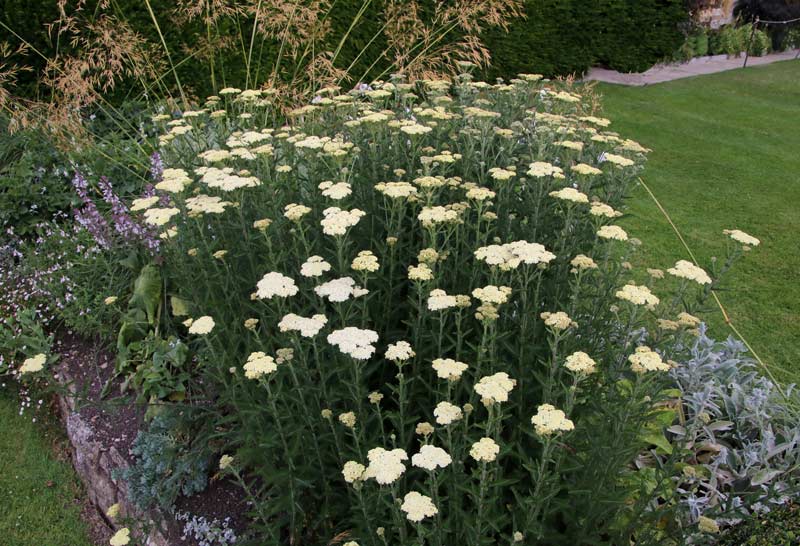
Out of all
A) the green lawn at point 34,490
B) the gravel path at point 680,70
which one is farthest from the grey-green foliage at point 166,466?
the gravel path at point 680,70

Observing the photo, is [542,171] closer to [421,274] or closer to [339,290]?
[421,274]

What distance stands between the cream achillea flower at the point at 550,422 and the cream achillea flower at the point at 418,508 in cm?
34

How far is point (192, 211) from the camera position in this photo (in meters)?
2.36

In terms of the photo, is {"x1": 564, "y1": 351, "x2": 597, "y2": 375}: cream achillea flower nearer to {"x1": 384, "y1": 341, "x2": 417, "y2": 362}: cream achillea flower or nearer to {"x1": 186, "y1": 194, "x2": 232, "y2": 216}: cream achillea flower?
{"x1": 384, "y1": 341, "x2": 417, "y2": 362}: cream achillea flower

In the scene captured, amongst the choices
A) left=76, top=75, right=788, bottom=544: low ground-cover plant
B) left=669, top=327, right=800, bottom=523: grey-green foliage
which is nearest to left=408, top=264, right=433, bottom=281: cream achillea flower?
left=76, top=75, right=788, bottom=544: low ground-cover plant

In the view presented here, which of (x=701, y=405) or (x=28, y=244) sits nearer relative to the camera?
(x=701, y=405)

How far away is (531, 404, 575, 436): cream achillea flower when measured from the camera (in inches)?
57.7

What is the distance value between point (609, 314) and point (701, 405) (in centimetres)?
87

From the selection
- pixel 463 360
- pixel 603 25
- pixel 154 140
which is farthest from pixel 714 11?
pixel 463 360

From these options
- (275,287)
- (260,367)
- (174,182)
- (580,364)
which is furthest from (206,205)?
(580,364)

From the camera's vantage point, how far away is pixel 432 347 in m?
2.17

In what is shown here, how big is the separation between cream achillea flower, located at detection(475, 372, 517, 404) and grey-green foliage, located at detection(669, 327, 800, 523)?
1.09 metres

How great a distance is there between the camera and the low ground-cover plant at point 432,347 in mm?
1742

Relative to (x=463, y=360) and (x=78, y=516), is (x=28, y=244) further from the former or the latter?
(x=463, y=360)
